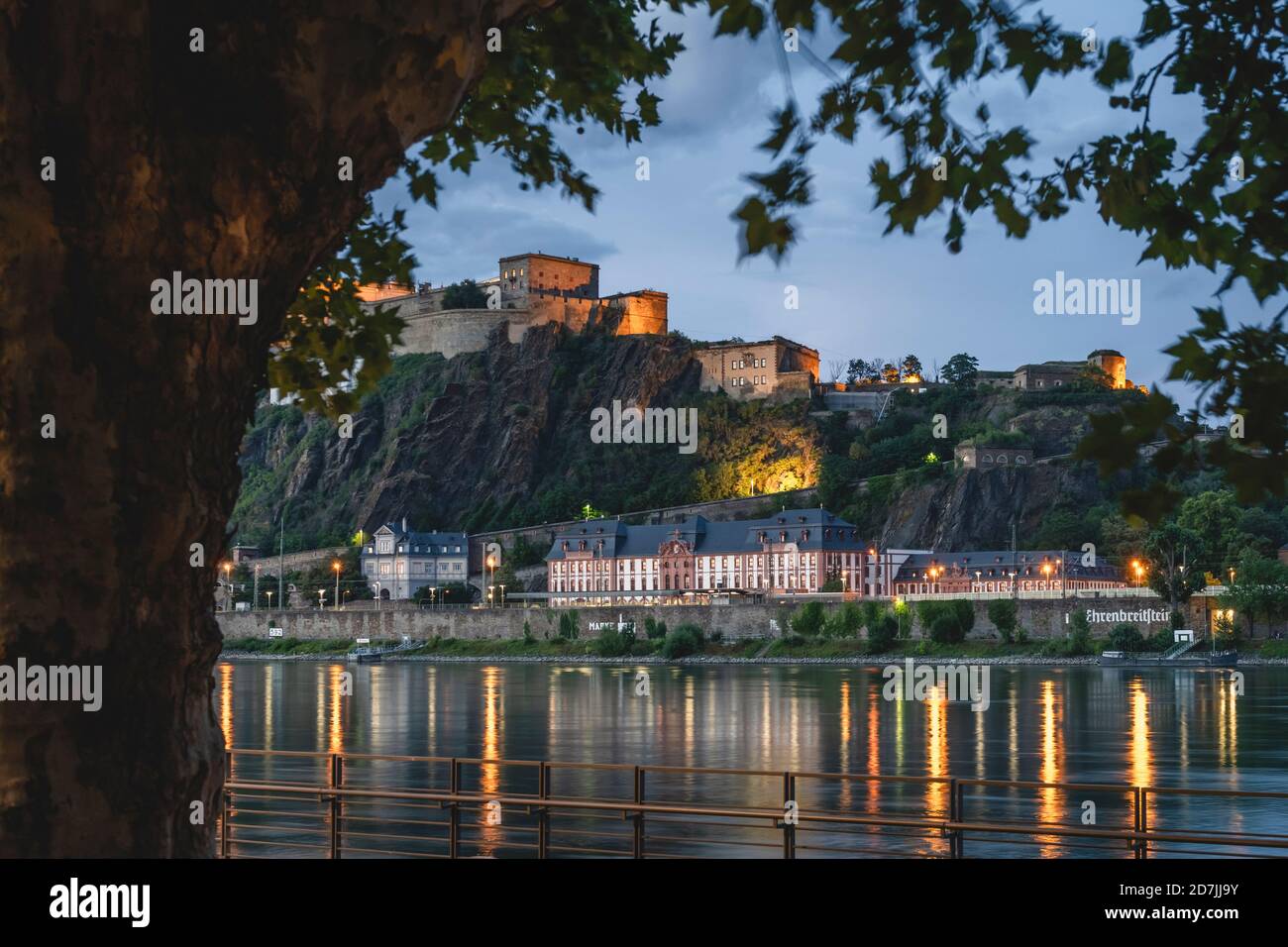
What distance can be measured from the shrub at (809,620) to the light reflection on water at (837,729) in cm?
727

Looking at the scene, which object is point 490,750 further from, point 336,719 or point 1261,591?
point 1261,591

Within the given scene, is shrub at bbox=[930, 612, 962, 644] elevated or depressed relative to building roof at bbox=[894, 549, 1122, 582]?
depressed

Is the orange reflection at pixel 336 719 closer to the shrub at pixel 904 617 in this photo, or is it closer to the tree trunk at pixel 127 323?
the tree trunk at pixel 127 323

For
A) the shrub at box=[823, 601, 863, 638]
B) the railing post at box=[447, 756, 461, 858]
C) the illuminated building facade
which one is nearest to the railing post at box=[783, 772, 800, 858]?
the railing post at box=[447, 756, 461, 858]

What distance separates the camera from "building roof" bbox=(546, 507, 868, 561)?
10856cm

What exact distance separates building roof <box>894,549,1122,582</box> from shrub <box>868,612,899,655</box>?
1716 centimetres

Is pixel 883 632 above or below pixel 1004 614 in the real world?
below

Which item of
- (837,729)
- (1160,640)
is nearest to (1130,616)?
(1160,640)

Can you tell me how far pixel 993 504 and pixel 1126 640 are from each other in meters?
36.8

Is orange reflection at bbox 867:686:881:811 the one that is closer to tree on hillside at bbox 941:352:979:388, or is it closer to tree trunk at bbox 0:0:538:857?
tree trunk at bbox 0:0:538:857

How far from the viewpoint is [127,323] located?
442 centimetres

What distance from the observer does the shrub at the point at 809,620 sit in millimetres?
84875

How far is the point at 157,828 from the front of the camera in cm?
448

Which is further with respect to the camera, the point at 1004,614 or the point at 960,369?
the point at 960,369
